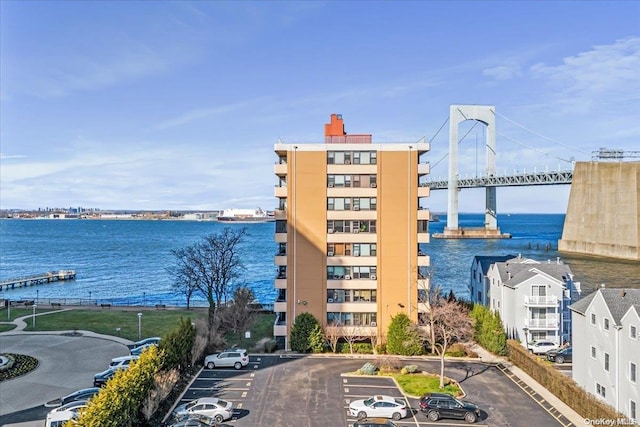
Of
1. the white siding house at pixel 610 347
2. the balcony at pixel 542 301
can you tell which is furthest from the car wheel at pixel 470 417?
the balcony at pixel 542 301

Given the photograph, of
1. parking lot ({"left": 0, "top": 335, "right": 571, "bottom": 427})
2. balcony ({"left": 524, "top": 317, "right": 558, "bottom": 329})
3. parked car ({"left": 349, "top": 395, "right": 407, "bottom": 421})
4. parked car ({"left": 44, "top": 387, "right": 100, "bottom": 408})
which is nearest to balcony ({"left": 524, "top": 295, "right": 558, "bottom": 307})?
balcony ({"left": 524, "top": 317, "right": 558, "bottom": 329})

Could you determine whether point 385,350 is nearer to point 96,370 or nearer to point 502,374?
point 502,374

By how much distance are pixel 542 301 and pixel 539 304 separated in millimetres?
511

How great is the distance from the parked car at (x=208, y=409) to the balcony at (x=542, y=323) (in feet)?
113

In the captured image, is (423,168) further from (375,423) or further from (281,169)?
(375,423)

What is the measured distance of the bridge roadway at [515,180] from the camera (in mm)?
152625

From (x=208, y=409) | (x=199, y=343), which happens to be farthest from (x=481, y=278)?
(x=208, y=409)

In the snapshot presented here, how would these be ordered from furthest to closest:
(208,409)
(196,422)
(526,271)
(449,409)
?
(526,271), (449,409), (208,409), (196,422)

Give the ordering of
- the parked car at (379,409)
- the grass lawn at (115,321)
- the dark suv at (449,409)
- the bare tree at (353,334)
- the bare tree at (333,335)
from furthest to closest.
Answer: the grass lawn at (115,321) → the bare tree at (353,334) → the bare tree at (333,335) → the parked car at (379,409) → the dark suv at (449,409)

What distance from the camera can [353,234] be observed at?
50.3 metres

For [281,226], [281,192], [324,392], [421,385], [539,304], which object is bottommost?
[324,392]

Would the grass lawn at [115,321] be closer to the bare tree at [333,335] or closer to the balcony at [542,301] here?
the bare tree at [333,335]

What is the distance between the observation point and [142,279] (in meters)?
120

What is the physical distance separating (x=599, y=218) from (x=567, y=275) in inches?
3612
